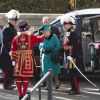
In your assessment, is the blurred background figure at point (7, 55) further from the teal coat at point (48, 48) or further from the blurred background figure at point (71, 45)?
the blurred background figure at point (71, 45)

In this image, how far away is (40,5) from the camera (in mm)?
33656

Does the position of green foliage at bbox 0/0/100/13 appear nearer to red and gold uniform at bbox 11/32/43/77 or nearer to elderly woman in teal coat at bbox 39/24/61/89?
elderly woman in teal coat at bbox 39/24/61/89

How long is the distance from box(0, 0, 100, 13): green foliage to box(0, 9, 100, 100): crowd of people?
68.1 feet

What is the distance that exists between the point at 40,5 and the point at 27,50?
985 inches

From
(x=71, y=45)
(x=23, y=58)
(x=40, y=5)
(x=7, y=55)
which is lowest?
(x=7, y=55)

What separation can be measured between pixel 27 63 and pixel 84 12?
11.9ft

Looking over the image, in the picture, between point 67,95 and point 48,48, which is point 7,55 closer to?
point 48,48

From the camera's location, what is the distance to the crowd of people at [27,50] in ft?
28.9

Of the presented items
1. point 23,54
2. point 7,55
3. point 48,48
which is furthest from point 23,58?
point 7,55

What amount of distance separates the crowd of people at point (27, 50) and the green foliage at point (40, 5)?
68.1 feet

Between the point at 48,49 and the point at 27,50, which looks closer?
the point at 27,50

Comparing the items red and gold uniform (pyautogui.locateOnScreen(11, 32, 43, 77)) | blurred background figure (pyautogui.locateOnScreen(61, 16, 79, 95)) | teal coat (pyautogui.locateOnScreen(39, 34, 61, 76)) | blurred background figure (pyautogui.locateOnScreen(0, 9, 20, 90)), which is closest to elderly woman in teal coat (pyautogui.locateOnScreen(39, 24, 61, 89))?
teal coat (pyautogui.locateOnScreen(39, 34, 61, 76))

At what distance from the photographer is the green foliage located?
3269cm

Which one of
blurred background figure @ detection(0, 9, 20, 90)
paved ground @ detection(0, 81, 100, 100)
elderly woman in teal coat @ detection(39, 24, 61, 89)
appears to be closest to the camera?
paved ground @ detection(0, 81, 100, 100)
